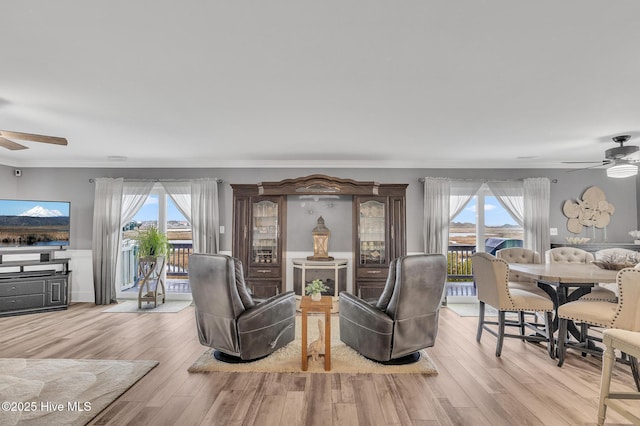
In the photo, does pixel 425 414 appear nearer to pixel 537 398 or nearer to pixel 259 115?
pixel 537 398

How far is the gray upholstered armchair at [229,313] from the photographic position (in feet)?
9.68

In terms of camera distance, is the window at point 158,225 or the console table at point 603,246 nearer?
the console table at point 603,246

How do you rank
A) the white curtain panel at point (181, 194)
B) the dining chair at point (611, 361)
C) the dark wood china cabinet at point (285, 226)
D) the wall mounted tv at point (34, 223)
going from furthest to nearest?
the white curtain panel at point (181, 194) < the dark wood china cabinet at point (285, 226) < the wall mounted tv at point (34, 223) < the dining chair at point (611, 361)

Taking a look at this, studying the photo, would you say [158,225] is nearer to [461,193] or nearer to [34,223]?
[34,223]

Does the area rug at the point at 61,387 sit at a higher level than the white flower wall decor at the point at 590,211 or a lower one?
lower

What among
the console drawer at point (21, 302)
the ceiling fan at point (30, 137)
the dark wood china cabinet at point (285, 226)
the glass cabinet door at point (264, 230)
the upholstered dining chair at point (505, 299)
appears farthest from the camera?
the glass cabinet door at point (264, 230)

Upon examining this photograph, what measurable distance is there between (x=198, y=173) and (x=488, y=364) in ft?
16.5

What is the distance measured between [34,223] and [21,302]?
1.18 m

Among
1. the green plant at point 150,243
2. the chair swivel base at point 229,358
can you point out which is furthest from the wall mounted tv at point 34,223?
the chair swivel base at point 229,358

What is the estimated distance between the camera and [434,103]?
296 centimetres

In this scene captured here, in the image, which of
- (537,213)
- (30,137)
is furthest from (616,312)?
(30,137)

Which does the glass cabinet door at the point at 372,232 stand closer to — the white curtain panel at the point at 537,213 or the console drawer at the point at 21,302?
the white curtain panel at the point at 537,213

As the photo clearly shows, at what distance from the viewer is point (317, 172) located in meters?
5.62

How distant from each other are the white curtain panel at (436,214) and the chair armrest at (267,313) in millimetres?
2940
